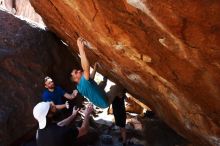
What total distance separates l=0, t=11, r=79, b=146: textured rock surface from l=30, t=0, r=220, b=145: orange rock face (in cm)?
134

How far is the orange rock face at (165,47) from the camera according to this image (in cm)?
408

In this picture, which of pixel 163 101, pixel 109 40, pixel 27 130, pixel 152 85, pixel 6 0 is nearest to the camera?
pixel 109 40

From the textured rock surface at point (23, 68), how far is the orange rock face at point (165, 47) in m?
1.34

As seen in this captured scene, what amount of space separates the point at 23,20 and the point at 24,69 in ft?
5.53

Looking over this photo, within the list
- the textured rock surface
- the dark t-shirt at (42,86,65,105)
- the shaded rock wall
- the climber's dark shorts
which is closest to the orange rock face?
the climber's dark shorts

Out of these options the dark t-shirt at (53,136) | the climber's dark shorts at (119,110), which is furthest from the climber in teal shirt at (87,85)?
the climber's dark shorts at (119,110)

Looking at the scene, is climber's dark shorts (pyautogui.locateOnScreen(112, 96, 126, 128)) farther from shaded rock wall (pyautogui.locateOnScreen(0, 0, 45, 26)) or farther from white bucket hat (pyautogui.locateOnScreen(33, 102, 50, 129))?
shaded rock wall (pyautogui.locateOnScreen(0, 0, 45, 26))

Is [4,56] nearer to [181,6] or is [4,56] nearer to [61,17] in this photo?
[61,17]

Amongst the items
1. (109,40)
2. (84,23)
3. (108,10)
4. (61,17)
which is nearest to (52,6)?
(61,17)

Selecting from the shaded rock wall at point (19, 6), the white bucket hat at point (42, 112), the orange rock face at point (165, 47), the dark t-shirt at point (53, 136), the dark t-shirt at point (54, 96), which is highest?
the shaded rock wall at point (19, 6)

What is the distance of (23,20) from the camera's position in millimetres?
9156

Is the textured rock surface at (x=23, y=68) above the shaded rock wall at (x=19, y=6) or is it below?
below

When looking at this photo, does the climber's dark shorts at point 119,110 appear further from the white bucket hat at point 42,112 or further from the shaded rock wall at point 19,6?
the shaded rock wall at point 19,6

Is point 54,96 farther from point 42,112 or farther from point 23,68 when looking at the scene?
point 23,68
